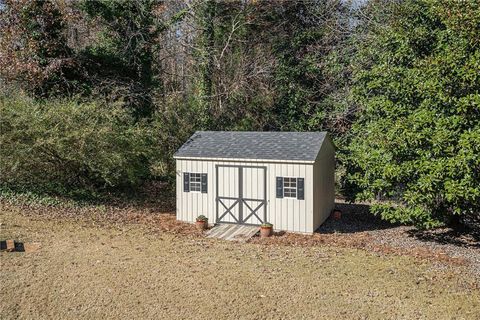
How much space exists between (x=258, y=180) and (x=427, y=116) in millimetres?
5705

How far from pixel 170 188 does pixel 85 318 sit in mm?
13981

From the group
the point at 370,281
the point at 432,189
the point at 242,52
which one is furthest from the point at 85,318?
the point at 242,52

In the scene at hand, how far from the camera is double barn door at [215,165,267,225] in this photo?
14.2 meters

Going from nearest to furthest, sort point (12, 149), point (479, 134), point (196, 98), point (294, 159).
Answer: point (479, 134) < point (294, 159) < point (12, 149) < point (196, 98)

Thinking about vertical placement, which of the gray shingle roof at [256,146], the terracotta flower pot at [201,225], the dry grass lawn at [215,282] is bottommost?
the dry grass lawn at [215,282]

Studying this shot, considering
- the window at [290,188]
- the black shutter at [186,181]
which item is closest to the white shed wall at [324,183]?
the window at [290,188]

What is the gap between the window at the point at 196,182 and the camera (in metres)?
15.1

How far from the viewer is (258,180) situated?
1420 centimetres

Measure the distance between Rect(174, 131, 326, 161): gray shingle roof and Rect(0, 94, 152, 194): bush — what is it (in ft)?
9.02

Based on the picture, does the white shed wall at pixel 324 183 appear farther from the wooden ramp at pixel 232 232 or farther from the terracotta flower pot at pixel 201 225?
the terracotta flower pot at pixel 201 225

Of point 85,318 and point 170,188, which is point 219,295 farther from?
point 170,188

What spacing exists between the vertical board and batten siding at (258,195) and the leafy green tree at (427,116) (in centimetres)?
220

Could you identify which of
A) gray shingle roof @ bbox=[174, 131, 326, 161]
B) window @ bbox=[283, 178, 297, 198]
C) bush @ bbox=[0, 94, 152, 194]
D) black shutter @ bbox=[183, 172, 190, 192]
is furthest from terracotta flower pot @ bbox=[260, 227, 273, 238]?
bush @ bbox=[0, 94, 152, 194]

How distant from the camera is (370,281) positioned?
9.42 metres
